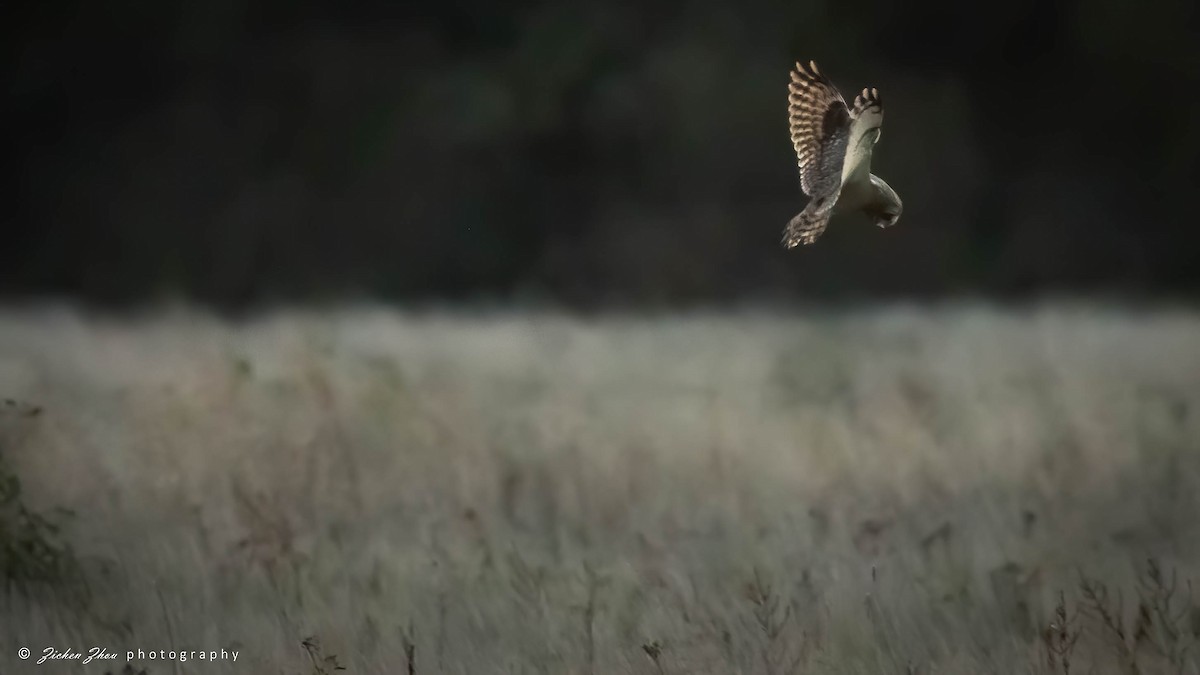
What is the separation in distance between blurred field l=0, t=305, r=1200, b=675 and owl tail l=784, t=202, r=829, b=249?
0.73 m

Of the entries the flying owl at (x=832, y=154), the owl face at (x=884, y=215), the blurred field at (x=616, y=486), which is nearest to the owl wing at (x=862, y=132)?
the flying owl at (x=832, y=154)

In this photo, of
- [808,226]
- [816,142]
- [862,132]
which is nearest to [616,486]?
[808,226]

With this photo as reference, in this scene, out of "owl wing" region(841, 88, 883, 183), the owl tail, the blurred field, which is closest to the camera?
"owl wing" region(841, 88, 883, 183)

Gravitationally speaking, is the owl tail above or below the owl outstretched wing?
below

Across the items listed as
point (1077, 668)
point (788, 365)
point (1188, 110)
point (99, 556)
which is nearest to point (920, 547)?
point (1077, 668)

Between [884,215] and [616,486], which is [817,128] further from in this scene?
[616,486]

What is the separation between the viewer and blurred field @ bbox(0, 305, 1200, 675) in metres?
2.45

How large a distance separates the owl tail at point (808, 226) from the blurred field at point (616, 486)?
727mm

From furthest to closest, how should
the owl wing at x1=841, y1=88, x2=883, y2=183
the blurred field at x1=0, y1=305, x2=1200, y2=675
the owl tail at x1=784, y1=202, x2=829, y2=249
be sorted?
the blurred field at x1=0, y1=305, x2=1200, y2=675 → the owl tail at x1=784, y1=202, x2=829, y2=249 → the owl wing at x1=841, y1=88, x2=883, y2=183

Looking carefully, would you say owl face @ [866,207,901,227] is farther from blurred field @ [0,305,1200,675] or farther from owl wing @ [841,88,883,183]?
blurred field @ [0,305,1200,675]

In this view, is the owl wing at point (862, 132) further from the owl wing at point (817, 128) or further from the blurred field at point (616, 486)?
the blurred field at point (616, 486)

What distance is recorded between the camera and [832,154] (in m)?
2.43

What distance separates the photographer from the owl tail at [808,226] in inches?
92.2

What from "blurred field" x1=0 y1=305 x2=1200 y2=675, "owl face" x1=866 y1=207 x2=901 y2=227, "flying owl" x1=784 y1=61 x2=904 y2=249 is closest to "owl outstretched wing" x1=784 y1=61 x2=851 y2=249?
"flying owl" x1=784 y1=61 x2=904 y2=249
